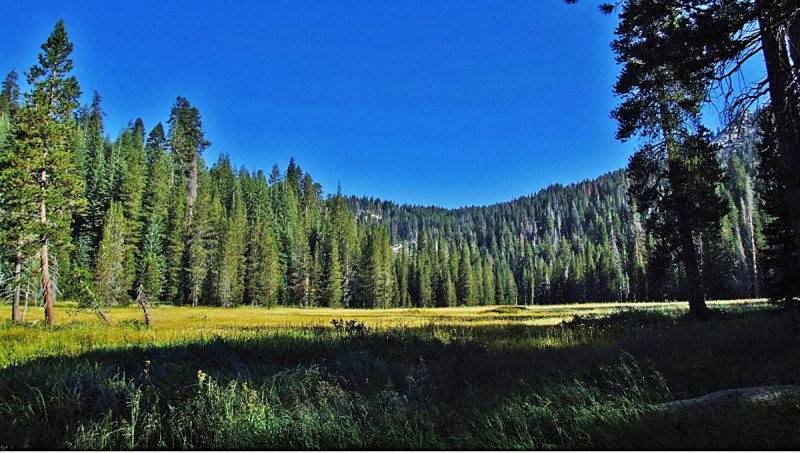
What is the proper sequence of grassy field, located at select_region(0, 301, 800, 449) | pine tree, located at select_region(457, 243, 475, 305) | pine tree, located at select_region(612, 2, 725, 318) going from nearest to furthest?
grassy field, located at select_region(0, 301, 800, 449) < pine tree, located at select_region(612, 2, 725, 318) < pine tree, located at select_region(457, 243, 475, 305)

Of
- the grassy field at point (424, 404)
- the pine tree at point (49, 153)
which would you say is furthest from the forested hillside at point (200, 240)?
the grassy field at point (424, 404)

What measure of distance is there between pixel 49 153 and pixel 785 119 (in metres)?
32.8

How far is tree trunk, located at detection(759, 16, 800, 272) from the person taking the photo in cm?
741

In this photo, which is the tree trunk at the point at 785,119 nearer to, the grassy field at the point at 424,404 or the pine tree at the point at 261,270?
the grassy field at the point at 424,404

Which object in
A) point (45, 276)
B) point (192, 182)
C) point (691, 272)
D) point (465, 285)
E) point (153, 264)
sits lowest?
point (465, 285)

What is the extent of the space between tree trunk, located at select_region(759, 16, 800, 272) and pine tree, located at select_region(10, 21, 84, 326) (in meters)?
30.1

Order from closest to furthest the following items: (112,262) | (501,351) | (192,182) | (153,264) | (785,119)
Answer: (785,119) → (501,351) → (112,262) → (153,264) → (192,182)

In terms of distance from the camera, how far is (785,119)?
7.96 meters

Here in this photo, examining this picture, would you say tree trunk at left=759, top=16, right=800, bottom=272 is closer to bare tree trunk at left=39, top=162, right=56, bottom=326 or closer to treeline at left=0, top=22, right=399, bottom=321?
treeline at left=0, top=22, right=399, bottom=321

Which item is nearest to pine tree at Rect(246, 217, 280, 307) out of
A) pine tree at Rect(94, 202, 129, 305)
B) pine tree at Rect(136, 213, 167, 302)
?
pine tree at Rect(136, 213, 167, 302)

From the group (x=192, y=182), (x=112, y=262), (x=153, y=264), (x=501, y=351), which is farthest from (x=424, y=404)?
(x=192, y=182)

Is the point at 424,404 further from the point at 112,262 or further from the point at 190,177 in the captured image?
the point at 190,177

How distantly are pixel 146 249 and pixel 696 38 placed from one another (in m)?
67.1

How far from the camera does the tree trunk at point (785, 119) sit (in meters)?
7.41
